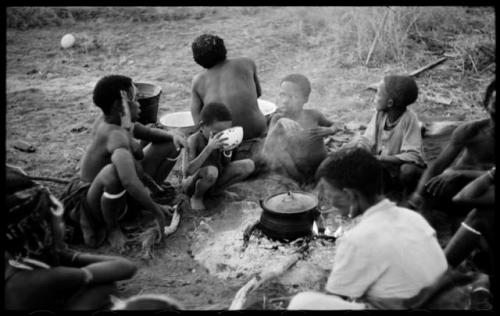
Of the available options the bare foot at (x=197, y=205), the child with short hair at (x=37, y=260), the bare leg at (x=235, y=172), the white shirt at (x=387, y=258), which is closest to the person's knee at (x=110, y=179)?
the child with short hair at (x=37, y=260)

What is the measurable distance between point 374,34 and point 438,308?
18.7ft

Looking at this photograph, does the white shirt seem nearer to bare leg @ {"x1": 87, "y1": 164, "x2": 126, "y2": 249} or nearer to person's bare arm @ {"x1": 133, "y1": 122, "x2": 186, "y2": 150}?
bare leg @ {"x1": 87, "y1": 164, "x2": 126, "y2": 249}

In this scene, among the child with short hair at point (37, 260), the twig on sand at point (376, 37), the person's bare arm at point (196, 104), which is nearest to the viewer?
the child with short hair at point (37, 260)

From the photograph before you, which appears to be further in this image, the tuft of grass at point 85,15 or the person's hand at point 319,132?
the tuft of grass at point 85,15

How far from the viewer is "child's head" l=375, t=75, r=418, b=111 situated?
4102 mm

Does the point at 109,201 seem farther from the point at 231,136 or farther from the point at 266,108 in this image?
the point at 266,108

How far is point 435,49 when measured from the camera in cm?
754

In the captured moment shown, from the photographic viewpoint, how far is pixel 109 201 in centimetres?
377

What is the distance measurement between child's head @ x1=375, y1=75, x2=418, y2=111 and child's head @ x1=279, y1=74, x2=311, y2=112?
2.50 ft

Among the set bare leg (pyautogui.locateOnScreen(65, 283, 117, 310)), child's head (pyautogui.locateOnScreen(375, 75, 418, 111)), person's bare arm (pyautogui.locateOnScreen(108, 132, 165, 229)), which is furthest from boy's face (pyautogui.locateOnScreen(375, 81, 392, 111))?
bare leg (pyautogui.locateOnScreen(65, 283, 117, 310))

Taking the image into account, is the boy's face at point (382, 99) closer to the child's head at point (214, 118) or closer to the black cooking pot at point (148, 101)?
the child's head at point (214, 118)

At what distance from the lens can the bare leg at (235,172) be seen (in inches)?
181

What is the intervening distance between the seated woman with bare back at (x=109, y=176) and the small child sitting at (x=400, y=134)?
6.11 ft

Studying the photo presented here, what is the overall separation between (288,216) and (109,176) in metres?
1.37
